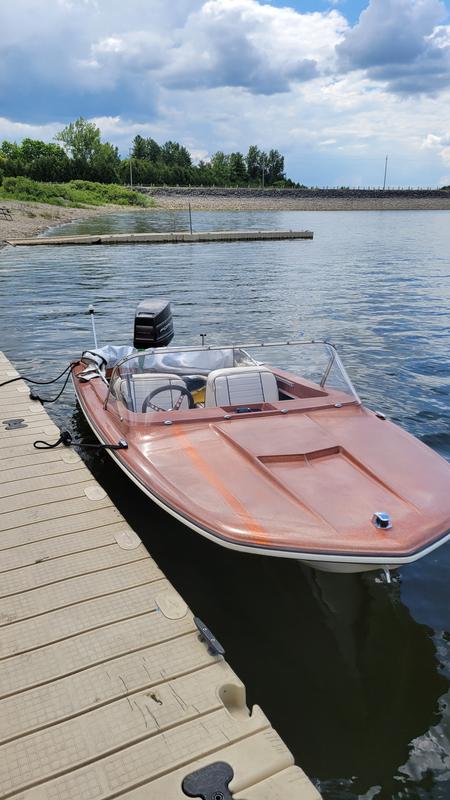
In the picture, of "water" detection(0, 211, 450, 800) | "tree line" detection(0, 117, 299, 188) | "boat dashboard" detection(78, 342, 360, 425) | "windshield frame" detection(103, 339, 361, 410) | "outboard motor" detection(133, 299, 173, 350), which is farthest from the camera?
"tree line" detection(0, 117, 299, 188)

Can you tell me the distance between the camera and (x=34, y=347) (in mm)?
11547

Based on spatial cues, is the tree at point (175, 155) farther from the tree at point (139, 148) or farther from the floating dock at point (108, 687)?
the floating dock at point (108, 687)

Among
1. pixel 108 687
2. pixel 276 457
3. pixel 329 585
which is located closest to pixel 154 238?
pixel 276 457

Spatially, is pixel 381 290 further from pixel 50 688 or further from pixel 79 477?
pixel 50 688

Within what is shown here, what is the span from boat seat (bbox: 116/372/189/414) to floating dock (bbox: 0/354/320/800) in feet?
4.40

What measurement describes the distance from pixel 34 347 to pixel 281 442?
8.50m

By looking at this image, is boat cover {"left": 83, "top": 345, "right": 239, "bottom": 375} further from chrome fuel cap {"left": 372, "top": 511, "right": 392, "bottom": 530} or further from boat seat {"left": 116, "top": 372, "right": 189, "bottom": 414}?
chrome fuel cap {"left": 372, "top": 511, "right": 392, "bottom": 530}

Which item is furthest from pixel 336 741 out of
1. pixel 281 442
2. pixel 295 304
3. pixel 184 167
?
pixel 184 167

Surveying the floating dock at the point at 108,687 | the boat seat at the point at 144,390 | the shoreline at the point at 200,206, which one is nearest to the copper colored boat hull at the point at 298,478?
the boat seat at the point at 144,390

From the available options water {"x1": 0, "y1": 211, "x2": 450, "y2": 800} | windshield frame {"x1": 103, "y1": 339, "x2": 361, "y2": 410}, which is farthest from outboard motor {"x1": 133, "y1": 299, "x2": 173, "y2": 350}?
windshield frame {"x1": 103, "y1": 339, "x2": 361, "y2": 410}

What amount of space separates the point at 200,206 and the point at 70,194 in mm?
29330

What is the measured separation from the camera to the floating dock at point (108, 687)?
2.24 metres

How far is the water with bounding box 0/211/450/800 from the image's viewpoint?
313cm

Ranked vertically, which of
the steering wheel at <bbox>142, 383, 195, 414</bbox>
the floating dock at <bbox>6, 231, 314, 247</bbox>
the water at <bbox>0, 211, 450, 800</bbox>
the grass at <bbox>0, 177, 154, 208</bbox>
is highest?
the grass at <bbox>0, 177, 154, 208</bbox>
